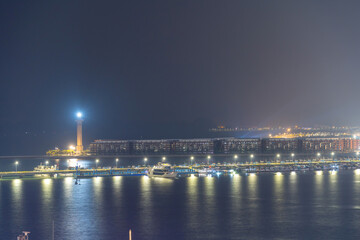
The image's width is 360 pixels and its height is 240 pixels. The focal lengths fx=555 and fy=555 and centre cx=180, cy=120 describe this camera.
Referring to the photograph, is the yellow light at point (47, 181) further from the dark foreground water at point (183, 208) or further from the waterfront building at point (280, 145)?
the waterfront building at point (280, 145)

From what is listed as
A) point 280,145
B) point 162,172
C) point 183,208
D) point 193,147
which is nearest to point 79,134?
point 193,147

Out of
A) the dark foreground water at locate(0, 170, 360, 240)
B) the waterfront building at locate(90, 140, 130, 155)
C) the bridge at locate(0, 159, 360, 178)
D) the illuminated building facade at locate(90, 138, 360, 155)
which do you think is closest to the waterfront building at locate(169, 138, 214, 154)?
the illuminated building facade at locate(90, 138, 360, 155)

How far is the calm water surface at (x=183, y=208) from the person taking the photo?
21.9 m

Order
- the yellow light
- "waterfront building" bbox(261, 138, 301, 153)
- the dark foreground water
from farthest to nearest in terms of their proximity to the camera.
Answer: "waterfront building" bbox(261, 138, 301, 153)
the yellow light
the dark foreground water

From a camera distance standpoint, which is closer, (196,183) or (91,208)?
(91,208)

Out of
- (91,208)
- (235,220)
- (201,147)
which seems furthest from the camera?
(201,147)

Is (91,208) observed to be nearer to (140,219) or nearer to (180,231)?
(140,219)

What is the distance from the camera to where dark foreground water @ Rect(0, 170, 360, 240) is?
71.9 ft

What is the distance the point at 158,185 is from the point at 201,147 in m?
52.4

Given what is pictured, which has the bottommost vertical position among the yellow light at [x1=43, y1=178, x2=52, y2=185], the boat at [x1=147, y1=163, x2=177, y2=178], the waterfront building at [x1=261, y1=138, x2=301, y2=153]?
the yellow light at [x1=43, y1=178, x2=52, y2=185]

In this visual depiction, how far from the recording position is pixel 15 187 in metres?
36.0

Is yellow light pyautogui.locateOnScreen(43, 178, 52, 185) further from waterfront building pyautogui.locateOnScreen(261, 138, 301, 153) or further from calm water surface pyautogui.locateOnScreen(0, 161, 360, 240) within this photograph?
waterfront building pyautogui.locateOnScreen(261, 138, 301, 153)

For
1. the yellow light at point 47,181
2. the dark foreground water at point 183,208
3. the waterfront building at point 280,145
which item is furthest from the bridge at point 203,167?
the waterfront building at point 280,145

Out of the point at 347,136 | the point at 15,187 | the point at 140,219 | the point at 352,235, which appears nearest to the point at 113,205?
the point at 140,219
